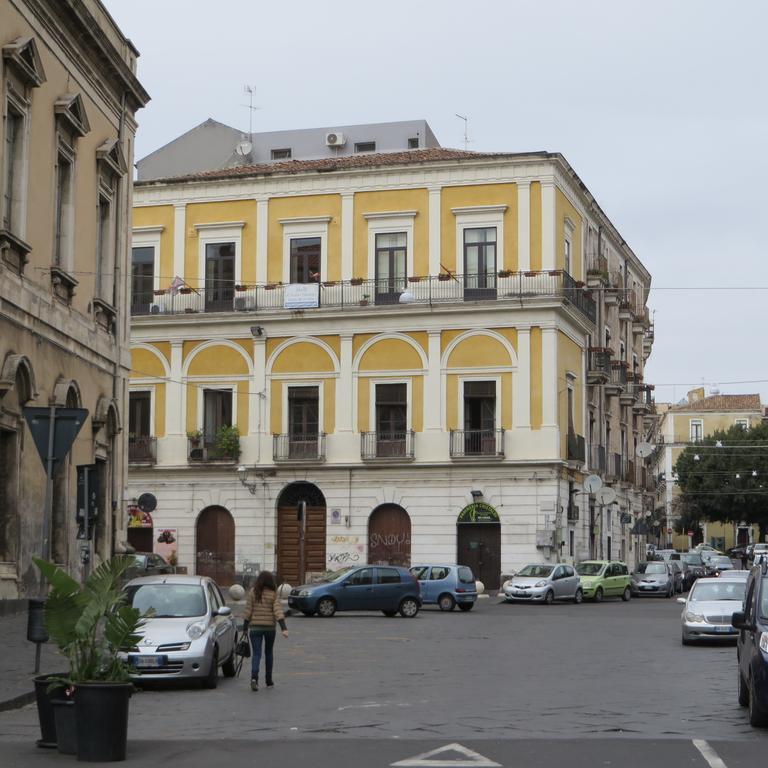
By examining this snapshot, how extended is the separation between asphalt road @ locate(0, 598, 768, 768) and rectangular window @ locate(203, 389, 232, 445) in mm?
26407

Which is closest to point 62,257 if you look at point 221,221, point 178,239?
point 221,221

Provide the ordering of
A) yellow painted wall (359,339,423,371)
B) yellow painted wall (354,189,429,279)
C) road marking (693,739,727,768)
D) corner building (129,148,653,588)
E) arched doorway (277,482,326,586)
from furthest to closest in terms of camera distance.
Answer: arched doorway (277,482,326,586) < yellow painted wall (354,189,429,279) < yellow painted wall (359,339,423,371) < corner building (129,148,653,588) < road marking (693,739,727,768)

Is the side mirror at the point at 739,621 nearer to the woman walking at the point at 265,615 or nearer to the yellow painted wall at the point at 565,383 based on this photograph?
the woman walking at the point at 265,615

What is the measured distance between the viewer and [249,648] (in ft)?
67.9

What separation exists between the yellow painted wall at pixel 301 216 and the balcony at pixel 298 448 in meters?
5.98

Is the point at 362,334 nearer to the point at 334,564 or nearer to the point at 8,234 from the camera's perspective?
the point at 334,564

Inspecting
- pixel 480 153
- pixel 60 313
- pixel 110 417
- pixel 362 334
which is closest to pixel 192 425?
pixel 362 334

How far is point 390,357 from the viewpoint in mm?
52375

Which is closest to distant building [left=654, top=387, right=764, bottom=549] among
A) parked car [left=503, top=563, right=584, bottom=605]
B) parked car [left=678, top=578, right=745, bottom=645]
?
parked car [left=503, top=563, right=584, bottom=605]

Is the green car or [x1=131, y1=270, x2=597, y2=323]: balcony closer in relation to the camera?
the green car

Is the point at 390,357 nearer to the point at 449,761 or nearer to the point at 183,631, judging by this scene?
the point at 183,631

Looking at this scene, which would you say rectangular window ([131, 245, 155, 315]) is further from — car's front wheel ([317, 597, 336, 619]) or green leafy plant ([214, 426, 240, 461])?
car's front wheel ([317, 597, 336, 619])

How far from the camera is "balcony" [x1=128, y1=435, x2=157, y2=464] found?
5394 cm

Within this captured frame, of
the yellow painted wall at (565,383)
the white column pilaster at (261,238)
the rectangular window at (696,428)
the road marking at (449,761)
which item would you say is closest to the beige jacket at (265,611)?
the road marking at (449,761)
